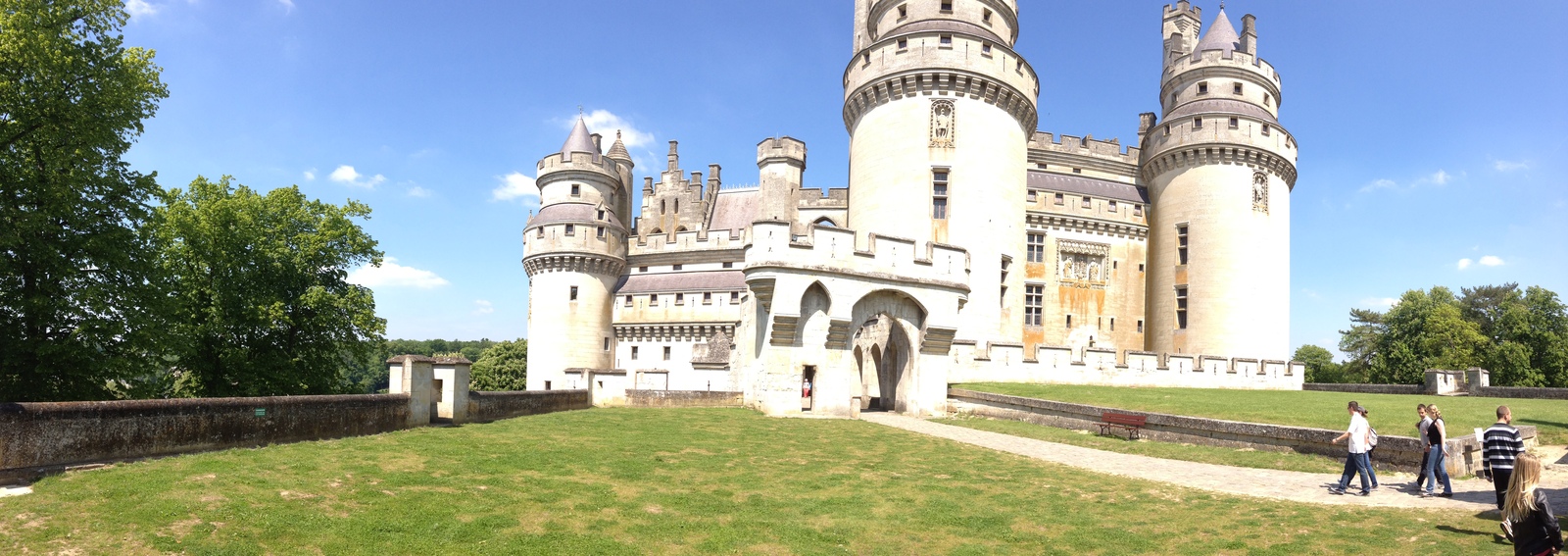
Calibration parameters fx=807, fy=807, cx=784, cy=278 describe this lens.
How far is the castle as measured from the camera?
78.4 ft

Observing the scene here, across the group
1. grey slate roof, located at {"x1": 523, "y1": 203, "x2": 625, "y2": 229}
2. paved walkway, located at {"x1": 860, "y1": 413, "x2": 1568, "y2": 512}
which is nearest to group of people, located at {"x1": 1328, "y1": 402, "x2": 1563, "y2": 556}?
paved walkway, located at {"x1": 860, "y1": 413, "x2": 1568, "y2": 512}

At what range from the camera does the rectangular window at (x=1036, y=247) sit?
141 ft

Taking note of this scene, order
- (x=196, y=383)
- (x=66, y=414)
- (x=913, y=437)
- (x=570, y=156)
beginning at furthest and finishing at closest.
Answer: (x=570, y=156) < (x=196, y=383) < (x=913, y=437) < (x=66, y=414)

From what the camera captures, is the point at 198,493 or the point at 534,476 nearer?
the point at 198,493

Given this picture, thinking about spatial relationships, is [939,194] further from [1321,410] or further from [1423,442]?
[1423,442]

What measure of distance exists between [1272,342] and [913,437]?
104 ft

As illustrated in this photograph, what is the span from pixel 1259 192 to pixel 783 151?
87.7 feet

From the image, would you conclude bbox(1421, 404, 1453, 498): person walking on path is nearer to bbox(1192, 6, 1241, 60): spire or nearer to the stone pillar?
the stone pillar

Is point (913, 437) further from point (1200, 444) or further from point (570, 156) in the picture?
point (570, 156)

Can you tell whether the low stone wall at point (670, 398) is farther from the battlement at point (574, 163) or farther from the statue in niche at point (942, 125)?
the battlement at point (574, 163)

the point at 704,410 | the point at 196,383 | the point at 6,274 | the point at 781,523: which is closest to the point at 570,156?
the point at 196,383

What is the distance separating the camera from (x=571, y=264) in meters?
48.8

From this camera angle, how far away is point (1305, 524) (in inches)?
364

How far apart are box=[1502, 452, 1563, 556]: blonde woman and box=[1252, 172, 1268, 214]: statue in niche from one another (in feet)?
127
